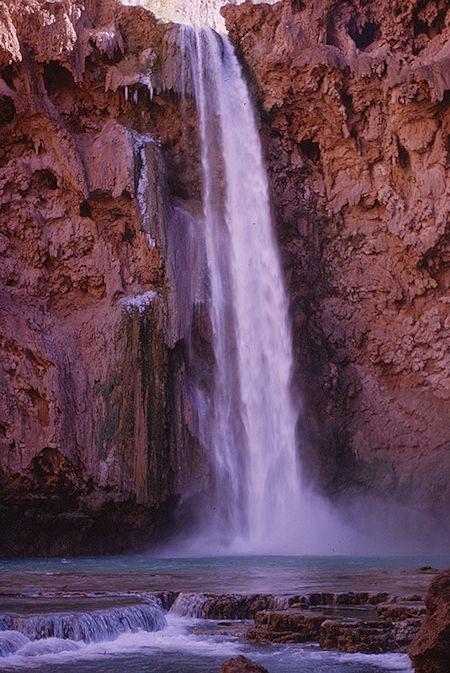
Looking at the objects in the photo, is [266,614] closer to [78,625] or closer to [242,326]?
[78,625]

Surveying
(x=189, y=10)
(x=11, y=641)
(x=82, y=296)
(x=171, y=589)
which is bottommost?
(x=11, y=641)

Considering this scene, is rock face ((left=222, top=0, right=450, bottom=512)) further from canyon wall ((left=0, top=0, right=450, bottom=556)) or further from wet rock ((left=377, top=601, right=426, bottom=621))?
wet rock ((left=377, top=601, right=426, bottom=621))

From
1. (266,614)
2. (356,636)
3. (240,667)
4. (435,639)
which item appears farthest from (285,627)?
(435,639)

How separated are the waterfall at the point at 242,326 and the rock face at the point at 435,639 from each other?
1871 cm

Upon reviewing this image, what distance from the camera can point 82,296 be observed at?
29.4 metres

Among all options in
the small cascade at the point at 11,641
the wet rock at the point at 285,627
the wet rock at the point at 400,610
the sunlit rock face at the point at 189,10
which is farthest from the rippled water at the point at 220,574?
the sunlit rock face at the point at 189,10

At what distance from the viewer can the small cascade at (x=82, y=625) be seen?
1221 centimetres

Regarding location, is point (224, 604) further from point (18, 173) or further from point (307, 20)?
point (307, 20)

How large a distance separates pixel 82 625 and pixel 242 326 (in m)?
19.0

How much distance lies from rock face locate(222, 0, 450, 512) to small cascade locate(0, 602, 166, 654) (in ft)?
59.1

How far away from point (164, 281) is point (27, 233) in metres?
4.97

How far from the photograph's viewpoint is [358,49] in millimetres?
32938

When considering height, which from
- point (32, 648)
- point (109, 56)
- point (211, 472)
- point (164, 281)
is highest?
point (109, 56)

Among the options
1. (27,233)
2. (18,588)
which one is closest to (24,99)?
(27,233)
